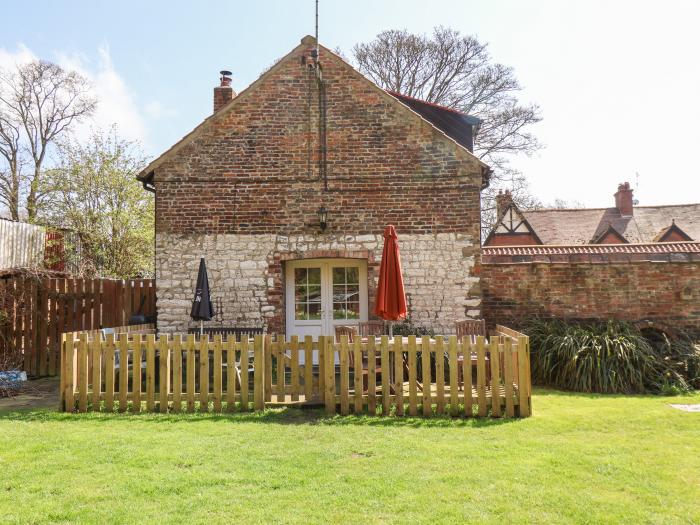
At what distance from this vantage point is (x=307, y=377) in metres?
6.62

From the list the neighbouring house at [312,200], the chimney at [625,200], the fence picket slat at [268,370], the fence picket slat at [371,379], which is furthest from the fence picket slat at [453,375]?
the chimney at [625,200]

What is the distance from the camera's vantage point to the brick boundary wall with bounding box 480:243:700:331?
968 centimetres

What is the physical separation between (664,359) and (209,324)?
8117mm

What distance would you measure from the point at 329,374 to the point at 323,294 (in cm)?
411

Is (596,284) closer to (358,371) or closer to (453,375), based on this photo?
(453,375)

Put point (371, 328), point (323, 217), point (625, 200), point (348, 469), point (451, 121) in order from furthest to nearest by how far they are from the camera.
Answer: point (625, 200) < point (451, 121) < point (323, 217) < point (371, 328) < point (348, 469)

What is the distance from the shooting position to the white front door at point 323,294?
Answer: 10445mm

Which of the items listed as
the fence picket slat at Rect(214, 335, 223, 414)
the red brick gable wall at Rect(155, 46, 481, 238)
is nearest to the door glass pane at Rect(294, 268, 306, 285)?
the red brick gable wall at Rect(155, 46, 481, 238)

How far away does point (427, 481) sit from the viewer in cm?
410

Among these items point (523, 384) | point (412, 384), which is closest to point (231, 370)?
point (412, 384)

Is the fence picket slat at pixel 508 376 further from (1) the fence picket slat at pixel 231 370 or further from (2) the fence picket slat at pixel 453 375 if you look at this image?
(1) the fence picket slat at pixel 231 370

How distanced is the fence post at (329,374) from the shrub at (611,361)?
158 inches

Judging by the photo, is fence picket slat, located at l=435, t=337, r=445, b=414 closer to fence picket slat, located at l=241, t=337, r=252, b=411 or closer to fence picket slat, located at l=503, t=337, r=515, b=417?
fence picket slat, located at l=503, t=337, r=515, b=417

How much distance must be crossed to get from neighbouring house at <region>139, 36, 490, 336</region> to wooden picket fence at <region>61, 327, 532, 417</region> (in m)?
3.53
